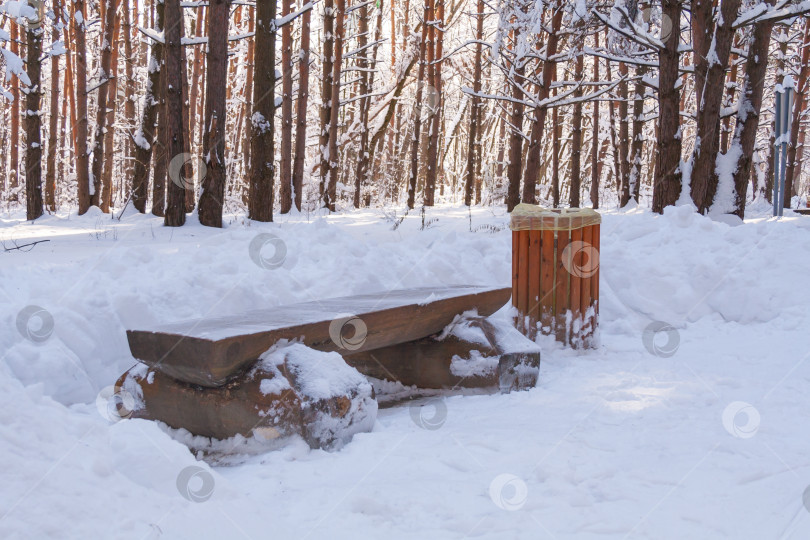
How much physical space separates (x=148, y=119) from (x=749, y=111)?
428 inches

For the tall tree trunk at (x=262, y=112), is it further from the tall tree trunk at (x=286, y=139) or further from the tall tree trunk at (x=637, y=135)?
the tall tree trunk at (x=637, y=135)

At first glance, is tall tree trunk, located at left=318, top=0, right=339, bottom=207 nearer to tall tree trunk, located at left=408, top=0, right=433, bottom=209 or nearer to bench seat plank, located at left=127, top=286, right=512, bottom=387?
tall tree trunk, located at left=408, top=0, right=433, bottom=209

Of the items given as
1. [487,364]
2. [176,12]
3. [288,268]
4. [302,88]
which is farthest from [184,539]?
[302,88]

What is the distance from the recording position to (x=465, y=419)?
11.8 feet

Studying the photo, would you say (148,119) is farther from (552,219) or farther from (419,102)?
(552,219)

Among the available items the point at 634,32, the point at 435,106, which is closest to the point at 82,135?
the point at 435,106

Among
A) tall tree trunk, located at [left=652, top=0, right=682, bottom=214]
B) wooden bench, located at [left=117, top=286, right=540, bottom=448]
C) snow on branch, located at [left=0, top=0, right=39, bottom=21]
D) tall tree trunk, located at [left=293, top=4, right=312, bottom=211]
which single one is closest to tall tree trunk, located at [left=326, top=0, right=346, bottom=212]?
tall tree trunk, located at [left=293, top=4, right=312, bottom=211]

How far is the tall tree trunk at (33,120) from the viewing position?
40.6ft

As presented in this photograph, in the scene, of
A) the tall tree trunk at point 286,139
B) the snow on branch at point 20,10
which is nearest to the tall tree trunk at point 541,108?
the tall tree trunk at point 286,139

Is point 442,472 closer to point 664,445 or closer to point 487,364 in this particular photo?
point 664,445

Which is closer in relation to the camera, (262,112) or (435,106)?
(262,112)

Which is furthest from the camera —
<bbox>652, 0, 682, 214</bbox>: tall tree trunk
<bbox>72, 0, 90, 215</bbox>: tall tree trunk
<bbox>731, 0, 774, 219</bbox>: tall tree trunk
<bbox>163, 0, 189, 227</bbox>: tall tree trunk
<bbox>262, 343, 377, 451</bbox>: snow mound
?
<bbox>72, 0, 90, 215</bbox>: tall tree trunk

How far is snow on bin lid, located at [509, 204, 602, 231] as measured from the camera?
4938mm

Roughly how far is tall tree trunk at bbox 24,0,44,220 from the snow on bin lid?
10.6 meters
